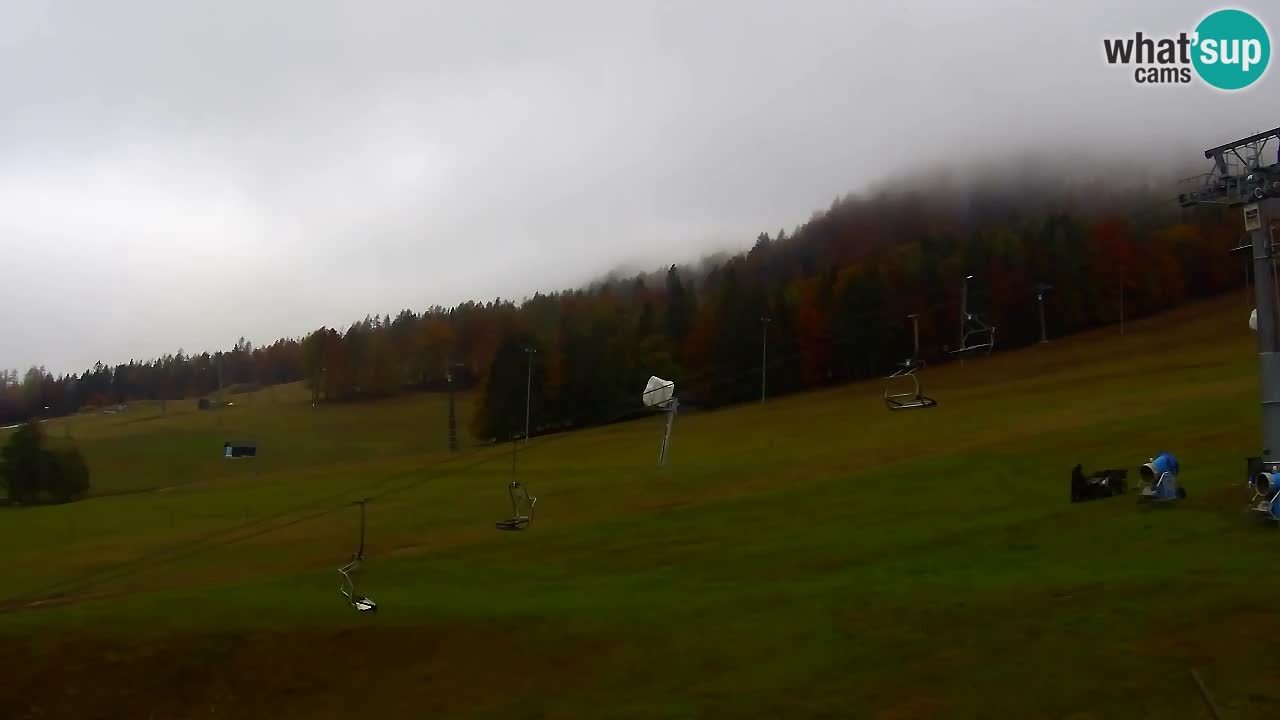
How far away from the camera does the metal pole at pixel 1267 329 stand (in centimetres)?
2959

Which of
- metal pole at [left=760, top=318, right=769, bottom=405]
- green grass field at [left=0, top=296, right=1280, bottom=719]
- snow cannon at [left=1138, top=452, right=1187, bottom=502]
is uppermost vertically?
metal pole at [left=760, top=318, right=769, bottom=405]

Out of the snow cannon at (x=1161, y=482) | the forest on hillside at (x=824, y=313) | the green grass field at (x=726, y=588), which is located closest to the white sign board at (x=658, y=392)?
the green grass field at (x=726, y=588)

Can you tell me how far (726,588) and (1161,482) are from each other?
1684 cm

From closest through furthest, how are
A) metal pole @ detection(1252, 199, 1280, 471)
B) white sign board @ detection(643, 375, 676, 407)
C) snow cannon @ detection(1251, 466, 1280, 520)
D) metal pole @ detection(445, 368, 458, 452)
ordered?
snow cannon @ detection(1251, 466, 1280, 520) < metal pole @ detection(1252, 199, 1280, 471) < white sign board @ detection(643, 375, 676, 407) < metal pole @ detection(445, 368, 458, 452)

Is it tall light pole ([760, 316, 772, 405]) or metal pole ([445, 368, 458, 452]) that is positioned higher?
tall light pole ([760, 316, 772, 405])

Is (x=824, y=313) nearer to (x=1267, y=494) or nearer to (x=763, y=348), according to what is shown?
(x=763, y=348)

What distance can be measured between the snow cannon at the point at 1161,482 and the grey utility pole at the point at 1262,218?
3.63 metres

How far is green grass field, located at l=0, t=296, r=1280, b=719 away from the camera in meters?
18.2

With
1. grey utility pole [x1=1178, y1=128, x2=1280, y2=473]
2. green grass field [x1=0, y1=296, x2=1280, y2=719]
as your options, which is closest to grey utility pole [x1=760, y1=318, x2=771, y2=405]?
green grass field [x1=0, y1=296, x2=1280, y2=719]

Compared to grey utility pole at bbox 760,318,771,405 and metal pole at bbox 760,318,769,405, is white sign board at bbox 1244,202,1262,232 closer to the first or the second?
grey utility pole at bbox 760,318,771,405

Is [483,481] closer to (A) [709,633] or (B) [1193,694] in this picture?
(A) [709,633]

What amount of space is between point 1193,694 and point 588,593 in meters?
17.3

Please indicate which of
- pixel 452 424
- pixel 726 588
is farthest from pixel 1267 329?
pixel 452 424

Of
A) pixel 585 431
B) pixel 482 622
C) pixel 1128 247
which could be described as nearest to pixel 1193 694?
pixel 482 622
